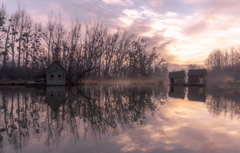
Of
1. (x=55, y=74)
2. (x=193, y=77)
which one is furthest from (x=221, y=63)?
(x=55, y=74)

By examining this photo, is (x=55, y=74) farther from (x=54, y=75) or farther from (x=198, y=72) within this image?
(x=198, y=72)

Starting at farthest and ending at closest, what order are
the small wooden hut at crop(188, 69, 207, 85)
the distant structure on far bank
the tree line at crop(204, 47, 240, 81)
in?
the tree line at crop(204, 47, 240, 81) → the distant structure on far bank → the small wooden hut at crop(188, 69, 207, 85)

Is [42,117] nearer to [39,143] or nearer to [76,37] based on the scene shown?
[39,143]

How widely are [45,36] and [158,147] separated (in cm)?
4752

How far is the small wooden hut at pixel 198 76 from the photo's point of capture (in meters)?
40.4

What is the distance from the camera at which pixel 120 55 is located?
195 ft

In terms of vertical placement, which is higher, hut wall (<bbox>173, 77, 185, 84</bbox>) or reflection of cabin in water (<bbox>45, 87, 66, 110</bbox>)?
hut wall (<bbox>173, 77, 185, 84</bbox>)

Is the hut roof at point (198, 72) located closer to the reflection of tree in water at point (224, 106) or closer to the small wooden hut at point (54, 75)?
the reflection of tree in water at point (224, 106)

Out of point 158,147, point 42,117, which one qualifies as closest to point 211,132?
point 158,147

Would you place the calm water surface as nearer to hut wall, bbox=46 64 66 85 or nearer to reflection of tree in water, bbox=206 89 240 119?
reflection of tree in water, bbox=206 89 240 119

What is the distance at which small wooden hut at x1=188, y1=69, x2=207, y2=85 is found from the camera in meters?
40.4

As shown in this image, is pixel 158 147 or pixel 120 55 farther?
pixel 120 55

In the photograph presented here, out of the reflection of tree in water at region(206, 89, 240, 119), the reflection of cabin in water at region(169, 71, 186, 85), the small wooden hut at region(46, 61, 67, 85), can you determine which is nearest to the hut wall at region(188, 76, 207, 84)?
the reflection of cabin in water at region(169, 71, 186, 85)

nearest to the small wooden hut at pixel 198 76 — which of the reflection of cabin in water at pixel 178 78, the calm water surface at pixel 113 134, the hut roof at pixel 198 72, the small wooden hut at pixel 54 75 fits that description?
the hut roof at pixel 198 72
